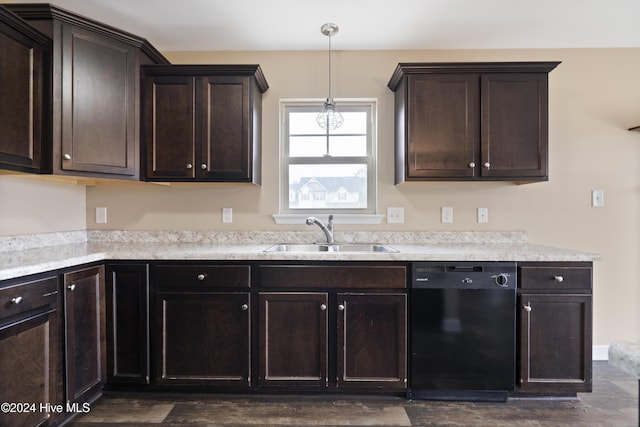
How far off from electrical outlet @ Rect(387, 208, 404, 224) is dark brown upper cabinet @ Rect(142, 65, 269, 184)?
1.13 meters

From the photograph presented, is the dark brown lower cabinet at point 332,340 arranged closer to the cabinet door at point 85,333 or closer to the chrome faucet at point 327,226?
the chrome faucet at point 327,226

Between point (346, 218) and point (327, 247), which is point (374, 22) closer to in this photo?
point (346, 218)

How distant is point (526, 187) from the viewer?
8.48 ft

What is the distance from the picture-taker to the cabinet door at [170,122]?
2.22 metres

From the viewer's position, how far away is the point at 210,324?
1979 mm

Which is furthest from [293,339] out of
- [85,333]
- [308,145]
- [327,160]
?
[308,145]

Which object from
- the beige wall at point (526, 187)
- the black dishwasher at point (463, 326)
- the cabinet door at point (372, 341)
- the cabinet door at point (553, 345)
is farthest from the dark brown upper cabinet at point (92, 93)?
the cabinet door at point (553, 345)

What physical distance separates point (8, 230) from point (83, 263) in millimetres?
663

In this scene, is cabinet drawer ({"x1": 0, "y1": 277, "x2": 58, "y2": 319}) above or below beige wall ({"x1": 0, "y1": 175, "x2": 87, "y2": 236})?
below

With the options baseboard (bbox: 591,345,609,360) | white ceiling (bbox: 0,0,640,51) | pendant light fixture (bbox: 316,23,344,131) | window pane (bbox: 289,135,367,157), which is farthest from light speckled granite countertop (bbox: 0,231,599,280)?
white ceiling (bbox: 0,0,640,51)

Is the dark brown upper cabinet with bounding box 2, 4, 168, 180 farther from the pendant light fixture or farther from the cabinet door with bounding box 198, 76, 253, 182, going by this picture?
the pendant light fixture

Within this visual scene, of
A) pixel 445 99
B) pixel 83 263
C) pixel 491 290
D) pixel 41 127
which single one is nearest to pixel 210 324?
pixel 83 263

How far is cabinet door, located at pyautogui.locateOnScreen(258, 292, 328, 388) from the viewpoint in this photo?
6.46ft

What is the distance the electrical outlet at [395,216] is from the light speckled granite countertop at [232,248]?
0.33 ft
